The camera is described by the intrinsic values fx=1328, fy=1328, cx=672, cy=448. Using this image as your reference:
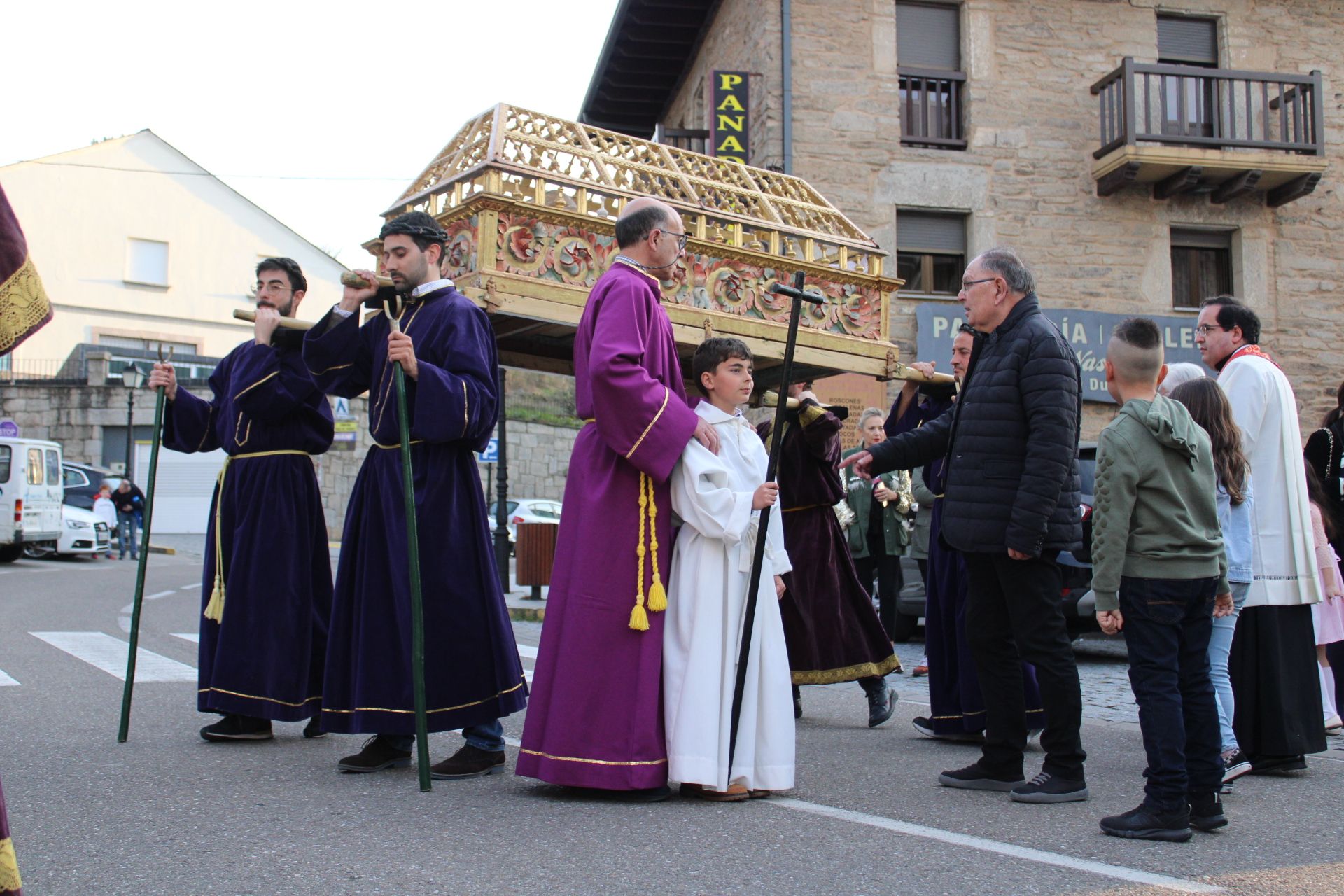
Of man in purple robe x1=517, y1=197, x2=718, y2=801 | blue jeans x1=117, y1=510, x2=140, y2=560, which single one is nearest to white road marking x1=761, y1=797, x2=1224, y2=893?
man in purple robe x1=517, y1=197, x2=718, y2=801

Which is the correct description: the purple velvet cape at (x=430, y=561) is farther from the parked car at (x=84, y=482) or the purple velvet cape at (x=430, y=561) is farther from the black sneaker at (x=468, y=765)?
the parked car at (x=84, y=482)

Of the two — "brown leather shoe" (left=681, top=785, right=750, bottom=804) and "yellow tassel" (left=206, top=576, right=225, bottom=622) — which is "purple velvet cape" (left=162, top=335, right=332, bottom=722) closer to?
"yellow tassel" (left=206, top=576, right=225, bottom=622)

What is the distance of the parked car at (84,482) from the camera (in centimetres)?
2847

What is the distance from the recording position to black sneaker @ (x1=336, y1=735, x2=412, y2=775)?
16.2 feet

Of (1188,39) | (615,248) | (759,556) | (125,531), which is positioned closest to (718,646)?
(759,556)

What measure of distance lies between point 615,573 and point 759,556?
50cm

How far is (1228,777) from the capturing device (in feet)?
16.7

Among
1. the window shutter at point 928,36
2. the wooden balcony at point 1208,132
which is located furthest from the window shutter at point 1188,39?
the window shutter at point 928,36

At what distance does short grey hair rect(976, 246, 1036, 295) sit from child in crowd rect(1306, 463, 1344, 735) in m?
2.10

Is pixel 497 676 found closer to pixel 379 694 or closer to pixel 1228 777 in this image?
pixel 379 694

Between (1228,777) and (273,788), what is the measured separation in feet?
11.7

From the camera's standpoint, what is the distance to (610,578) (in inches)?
180

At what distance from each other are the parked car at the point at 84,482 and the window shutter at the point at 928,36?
18550mm

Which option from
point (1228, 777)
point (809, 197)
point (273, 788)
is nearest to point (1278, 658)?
point (1228, 777)
